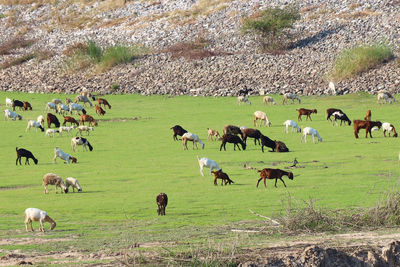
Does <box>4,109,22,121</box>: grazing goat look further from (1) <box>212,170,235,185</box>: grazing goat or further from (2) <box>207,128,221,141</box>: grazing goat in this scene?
(1) <box>212,170,235,185</box>: grazing goat

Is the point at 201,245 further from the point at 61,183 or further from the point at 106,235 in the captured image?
the point at 61,183

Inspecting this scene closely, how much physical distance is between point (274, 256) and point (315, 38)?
51.2m

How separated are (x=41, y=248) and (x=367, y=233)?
6.08 metres

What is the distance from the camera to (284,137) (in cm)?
3597

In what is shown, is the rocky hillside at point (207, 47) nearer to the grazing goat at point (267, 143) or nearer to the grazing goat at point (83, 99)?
the grazing goat at point (83, 99)

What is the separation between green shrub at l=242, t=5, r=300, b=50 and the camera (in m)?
64.0

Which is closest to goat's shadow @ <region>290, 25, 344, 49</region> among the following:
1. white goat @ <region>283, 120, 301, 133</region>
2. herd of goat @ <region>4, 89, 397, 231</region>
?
herd of goat @ <region>4, 89, 397, 231</region>

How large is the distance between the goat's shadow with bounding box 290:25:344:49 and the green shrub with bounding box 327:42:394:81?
7814 mm

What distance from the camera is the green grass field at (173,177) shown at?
18.0 m

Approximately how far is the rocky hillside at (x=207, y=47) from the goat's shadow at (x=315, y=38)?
0.09 m

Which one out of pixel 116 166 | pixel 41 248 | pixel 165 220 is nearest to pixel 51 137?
pixel 116 166

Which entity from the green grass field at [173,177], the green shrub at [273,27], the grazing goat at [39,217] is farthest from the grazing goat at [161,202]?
the green shrub at [273,27]

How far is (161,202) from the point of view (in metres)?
19.4

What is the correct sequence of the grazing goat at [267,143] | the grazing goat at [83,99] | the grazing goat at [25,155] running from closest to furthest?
1. the grazing goat at [25,155]
2. the grazing goat at [267,143]
3. the grazing goat at [83,99]
